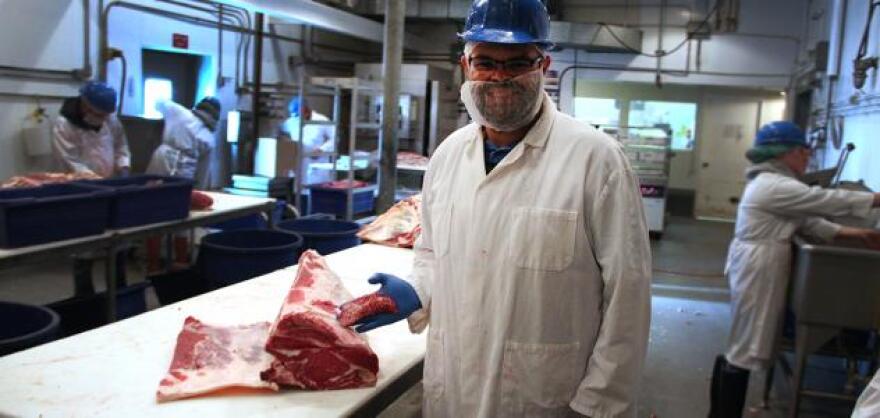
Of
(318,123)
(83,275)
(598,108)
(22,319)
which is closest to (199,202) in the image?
(83,275)

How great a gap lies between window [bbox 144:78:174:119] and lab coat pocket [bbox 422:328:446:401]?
207 inches

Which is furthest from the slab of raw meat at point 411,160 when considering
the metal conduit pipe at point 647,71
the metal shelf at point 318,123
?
the metal conduit pipe at point 647,71

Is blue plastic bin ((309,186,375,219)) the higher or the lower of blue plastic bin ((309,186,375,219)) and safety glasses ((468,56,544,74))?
the lower

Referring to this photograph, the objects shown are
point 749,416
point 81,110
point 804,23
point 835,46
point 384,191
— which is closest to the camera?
point 749,416

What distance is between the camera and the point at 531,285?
134 centimetres

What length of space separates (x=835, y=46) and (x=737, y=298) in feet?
10.9

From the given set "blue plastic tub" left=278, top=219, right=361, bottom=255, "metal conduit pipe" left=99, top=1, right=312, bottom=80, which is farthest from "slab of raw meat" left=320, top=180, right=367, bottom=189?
"blue plastic tub" left=278, top=219, right=361, bottom=255

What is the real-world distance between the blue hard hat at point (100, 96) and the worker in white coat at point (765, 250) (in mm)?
3959

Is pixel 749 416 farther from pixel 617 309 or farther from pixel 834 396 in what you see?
pixel 617 309

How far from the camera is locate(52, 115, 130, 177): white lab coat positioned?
472cm

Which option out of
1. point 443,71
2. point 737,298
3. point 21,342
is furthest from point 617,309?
point 443,71

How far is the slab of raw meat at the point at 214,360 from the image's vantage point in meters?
1.45

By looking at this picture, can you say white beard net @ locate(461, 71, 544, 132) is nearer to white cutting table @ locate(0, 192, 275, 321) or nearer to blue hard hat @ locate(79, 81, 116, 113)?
white cutting table @ locate(0, 192, 275, 321)

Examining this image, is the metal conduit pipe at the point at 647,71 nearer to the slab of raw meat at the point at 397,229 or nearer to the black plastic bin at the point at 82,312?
the slab of raw meat at the point at 397,229
